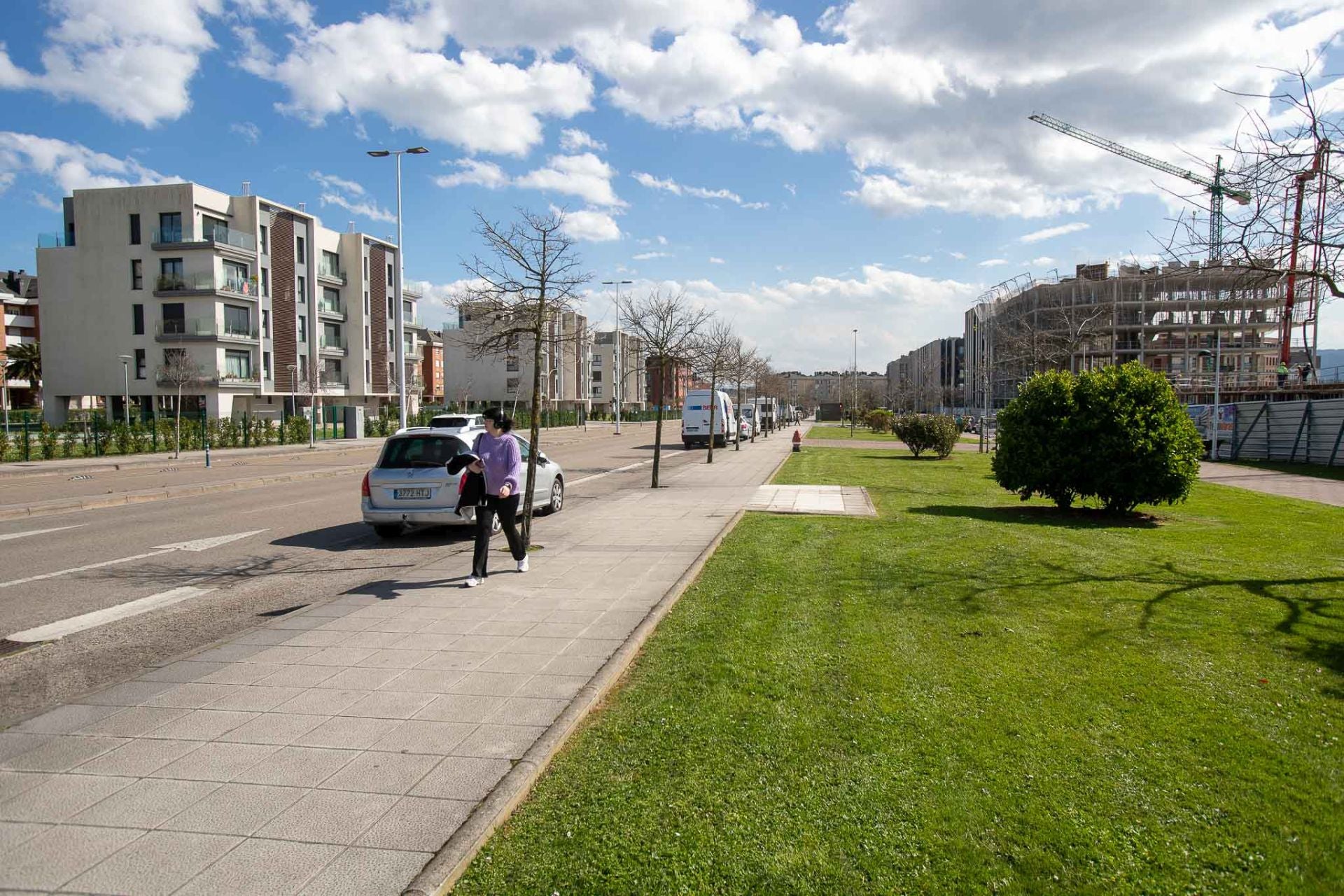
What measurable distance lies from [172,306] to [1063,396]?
51.9 metres

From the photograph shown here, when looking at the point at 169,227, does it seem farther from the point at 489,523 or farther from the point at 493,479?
the point at 489,523

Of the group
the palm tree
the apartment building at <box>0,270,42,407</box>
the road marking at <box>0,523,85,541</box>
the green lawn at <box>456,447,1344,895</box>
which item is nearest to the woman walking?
the green lawn at <box>456,447,1344,895</box>

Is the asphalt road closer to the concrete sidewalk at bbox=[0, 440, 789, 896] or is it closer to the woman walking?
the concrete sidewalk at bbox=[0, 440, 789, 896]

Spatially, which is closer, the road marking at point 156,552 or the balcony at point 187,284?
the road marking at point 156,552

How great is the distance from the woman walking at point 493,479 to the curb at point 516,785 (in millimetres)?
2401

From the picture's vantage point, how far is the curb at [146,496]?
565 inches

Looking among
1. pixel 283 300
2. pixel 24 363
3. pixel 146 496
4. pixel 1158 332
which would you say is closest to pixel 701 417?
pixel 146 496

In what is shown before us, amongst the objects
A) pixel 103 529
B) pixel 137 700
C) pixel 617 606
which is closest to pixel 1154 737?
pixel 617 606

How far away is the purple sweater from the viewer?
7.91 m

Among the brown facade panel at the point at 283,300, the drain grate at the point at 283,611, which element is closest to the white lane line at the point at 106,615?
the drain grate at the point at 283,611

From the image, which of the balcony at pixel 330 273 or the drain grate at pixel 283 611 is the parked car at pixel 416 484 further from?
the balcony at pixel 330 273

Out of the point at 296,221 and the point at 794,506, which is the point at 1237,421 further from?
the point at 296,221

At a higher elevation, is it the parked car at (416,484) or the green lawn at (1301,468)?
the parked car at (416,484)

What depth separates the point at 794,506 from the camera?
13.8 metres
